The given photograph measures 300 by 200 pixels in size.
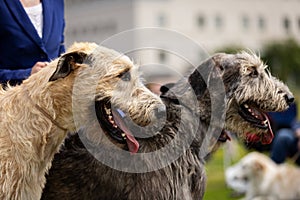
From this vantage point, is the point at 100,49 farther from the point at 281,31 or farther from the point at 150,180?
the point at 281,31

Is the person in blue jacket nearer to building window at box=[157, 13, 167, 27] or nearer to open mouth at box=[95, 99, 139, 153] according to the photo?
open mouth at box=[95, 99, 139, 153]

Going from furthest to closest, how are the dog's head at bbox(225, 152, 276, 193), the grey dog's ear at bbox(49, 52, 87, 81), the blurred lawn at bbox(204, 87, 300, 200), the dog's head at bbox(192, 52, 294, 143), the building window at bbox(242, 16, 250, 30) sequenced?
the building window at bbox(242, 16, 250, 30) < the blurred lawn at bbox(204, 87, 300, 200) < the dog's head at bbox(225, 152, 276, 193) < the dog's head at bbox(192, 52, 294, 143) < the grey dog's ear at bbox(49, 52, 87, 81)

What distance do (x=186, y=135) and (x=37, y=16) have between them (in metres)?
1.31

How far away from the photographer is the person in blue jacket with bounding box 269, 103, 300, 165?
1078cm

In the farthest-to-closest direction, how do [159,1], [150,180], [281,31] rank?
[281,31] → [159,1] → [150,180]

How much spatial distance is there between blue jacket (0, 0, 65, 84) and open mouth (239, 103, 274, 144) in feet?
4.73

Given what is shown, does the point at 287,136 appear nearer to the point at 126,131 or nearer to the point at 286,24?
the point at 126,131

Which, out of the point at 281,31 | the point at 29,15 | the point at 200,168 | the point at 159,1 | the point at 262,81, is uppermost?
the point at 29,15

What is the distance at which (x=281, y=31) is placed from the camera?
86062 millimetres

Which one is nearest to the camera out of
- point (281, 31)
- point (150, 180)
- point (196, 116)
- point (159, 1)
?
point (150, 180)

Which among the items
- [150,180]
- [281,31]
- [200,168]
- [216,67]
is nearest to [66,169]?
[150,180]

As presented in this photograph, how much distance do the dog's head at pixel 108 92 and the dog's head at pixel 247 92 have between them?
3.31 feet

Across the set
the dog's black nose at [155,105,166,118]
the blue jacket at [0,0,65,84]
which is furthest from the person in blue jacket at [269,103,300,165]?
the dog's black nose at [155,105,166,118]

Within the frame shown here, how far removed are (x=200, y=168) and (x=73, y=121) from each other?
1.10 m
